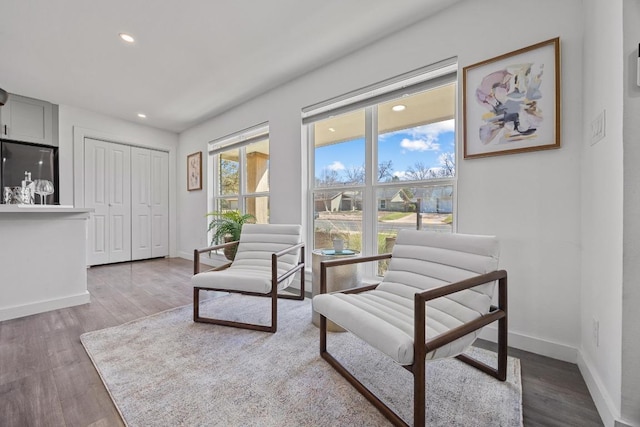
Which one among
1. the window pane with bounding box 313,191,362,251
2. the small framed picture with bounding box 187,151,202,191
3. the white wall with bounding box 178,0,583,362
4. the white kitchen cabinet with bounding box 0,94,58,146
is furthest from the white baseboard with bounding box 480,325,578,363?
the white kitchen cabinet with bounding box 0,94,58,146

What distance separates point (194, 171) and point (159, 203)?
1.01 meters

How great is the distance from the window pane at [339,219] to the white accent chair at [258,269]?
443 millimetres

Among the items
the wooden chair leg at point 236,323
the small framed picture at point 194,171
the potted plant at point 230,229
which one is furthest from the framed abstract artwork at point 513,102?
the small framed picture at point 194,171

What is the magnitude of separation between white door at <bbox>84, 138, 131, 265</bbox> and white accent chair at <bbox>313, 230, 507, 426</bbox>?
4.59m

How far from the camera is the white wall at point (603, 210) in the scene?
45.5 inches

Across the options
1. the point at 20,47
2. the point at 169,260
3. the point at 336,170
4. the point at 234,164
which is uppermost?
the point at 20,47

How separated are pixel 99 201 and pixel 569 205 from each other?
590cm

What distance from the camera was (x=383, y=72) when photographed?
2.51 metres

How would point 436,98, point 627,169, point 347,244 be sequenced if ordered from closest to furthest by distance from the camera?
point 627,169 < point 436,98 < point 347,244

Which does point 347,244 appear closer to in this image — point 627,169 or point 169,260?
point 627,169

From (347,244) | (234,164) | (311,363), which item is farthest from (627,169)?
(234,164)

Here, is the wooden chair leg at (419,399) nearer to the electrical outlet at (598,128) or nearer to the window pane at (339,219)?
the electrical outlet at (598,128)

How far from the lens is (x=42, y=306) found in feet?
8.33

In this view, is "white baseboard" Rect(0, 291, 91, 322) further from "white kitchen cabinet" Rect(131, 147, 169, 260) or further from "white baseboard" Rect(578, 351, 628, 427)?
"white baseboard" Rect(578, 351, 628, 427)
